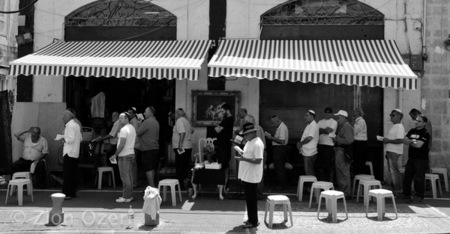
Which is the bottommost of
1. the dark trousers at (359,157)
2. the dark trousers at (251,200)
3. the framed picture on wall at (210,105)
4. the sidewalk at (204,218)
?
the sidewalk at (204,218)

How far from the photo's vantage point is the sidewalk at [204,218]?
7664mm

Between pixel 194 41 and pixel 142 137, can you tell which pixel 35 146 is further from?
pixel 194 41

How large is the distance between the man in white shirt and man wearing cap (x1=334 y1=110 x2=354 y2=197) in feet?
2.72

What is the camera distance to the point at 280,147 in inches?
426

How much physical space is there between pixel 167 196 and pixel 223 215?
205cm

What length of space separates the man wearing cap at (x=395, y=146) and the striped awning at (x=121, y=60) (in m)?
4.21

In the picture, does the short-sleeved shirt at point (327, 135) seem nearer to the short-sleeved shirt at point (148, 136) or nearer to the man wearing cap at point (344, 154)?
the man wearing cap at point (344, 154)

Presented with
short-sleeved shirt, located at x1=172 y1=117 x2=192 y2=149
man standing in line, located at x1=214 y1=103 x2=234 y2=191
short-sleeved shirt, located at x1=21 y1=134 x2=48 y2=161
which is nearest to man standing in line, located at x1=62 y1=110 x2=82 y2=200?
short-sleeved shirt, located at x1=21 y1=134 x2=48 y2=161

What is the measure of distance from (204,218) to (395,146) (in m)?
4.40

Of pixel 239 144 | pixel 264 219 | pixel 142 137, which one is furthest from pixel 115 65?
pixel 264 219

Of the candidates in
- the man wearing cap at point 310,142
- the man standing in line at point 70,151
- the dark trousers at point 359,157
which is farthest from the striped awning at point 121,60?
the dark trousers at point 359,157

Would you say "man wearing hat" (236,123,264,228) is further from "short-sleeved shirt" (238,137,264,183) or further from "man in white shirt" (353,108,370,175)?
"man in white shirt" (353,108,370,175)

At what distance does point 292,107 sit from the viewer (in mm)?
12375

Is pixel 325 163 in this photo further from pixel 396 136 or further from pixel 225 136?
pixel 225 136
